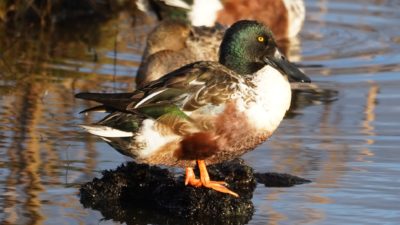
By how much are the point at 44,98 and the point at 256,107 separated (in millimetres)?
2695

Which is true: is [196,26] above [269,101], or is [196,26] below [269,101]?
above

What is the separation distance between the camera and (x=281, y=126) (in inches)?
288

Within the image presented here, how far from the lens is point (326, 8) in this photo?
1177 centimetres

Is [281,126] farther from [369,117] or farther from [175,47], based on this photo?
[175,47]

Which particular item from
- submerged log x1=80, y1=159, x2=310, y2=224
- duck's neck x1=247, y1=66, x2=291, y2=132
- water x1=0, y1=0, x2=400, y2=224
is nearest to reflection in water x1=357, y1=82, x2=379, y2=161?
water x1=0, y1=0, x2=400, y2=224

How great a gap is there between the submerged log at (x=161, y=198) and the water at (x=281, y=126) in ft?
0.26

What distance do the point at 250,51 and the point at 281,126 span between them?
146 cm

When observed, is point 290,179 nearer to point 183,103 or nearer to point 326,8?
point 183,103

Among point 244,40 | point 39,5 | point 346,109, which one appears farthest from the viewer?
point 39,5

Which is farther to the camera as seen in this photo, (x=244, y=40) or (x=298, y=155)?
(x=298, y=155)

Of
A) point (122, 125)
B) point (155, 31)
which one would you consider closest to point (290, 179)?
point (122, 125)

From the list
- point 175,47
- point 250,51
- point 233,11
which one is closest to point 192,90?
point 250,51

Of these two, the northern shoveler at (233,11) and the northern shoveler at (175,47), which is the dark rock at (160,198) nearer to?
the northern shoveler at (175,47)

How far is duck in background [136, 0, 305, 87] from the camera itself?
8.63m
